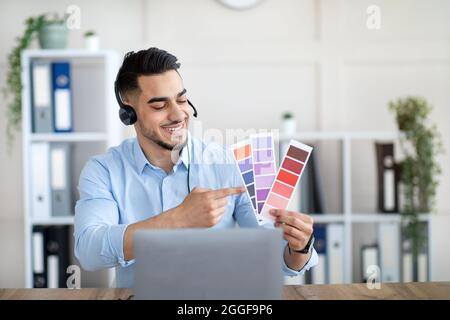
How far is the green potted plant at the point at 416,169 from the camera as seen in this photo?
2703 mm

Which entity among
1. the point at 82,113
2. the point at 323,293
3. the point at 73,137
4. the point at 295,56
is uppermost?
the point at 295,56

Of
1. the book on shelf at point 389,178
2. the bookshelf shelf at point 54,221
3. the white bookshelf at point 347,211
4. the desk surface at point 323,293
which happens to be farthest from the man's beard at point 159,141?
the book on shelf at point 389,178

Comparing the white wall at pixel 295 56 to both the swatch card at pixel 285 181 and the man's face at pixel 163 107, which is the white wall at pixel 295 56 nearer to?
the man's face at pixel 163 107

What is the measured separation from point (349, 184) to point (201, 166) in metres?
1.32

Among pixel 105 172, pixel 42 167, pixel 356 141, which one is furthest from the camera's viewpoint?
pixel 356 141

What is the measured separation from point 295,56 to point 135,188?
64.3 inches

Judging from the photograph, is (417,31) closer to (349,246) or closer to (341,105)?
(341,105)

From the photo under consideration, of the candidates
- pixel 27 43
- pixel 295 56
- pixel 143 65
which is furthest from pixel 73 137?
pixel 143 65

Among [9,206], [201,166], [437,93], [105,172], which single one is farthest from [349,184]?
[9,206]

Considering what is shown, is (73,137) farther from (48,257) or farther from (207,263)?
(207,263)

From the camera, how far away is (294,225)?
114cm

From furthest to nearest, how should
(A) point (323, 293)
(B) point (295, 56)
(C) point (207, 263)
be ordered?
(B) point (295, 56) < (A) point (323, 293) < (C) point (207, 263)

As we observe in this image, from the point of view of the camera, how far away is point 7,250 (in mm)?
3037

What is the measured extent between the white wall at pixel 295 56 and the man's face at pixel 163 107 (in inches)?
59.4
